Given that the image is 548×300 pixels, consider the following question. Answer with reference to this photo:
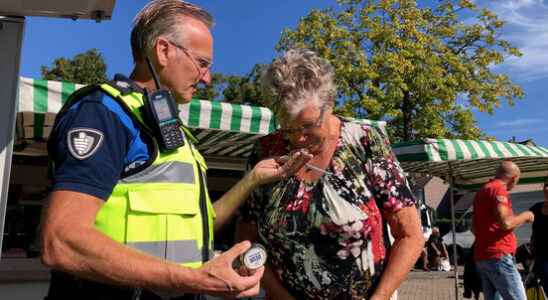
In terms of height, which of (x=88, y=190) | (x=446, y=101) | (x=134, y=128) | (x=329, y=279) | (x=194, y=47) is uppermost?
(x=446, y=101)

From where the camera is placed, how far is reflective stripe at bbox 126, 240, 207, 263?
126 centimetres

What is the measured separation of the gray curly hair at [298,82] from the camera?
7.11 feet

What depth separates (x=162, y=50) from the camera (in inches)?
58.5

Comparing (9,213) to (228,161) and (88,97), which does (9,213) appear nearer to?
(228,161)

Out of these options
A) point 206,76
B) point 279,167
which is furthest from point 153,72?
point 279,167

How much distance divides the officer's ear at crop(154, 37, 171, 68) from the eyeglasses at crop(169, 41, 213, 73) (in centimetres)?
2

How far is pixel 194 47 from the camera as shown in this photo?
153 cm

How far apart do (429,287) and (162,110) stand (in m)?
11.8

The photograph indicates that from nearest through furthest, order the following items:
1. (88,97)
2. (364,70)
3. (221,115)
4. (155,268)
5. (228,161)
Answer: (155,268), (88,97), (221,115), (228,161), (364,70)

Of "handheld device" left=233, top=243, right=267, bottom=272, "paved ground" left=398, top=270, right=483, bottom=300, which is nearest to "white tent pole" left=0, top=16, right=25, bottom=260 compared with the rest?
"handheld device" left=233, top=243, right=267, bottom=272

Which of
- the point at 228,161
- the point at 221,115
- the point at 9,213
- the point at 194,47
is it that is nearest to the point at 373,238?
the point at 194,47

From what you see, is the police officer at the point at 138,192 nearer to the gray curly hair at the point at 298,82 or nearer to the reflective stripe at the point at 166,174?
the reflective stripe at the point at 166,174

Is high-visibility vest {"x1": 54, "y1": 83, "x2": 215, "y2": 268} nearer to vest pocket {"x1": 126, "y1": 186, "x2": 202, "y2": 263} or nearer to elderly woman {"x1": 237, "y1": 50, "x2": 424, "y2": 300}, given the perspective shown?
vest pocket {"x1": 126, "y1": 186, "x2": 202, "y2": 263}

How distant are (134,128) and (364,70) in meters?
17.3
